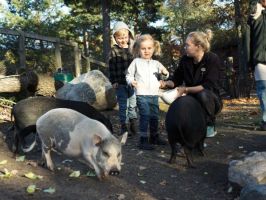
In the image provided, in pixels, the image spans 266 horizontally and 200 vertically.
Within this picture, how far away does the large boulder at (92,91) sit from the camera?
10156 mm

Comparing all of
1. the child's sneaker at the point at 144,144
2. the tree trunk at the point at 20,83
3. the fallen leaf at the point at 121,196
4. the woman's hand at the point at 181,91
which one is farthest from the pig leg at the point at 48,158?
the tree trunk at the point at 20,83

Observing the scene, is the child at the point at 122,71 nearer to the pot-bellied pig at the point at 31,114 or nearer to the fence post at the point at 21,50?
the pot-bellied pig at the point at 31,114

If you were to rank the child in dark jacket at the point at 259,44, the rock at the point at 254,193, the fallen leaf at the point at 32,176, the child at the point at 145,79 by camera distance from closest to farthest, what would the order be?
the rock at the point at 254,193
the fallen leaf at the point at 32,176
the child at the point at 145,79
the child in dark jacket at the point at 259,44

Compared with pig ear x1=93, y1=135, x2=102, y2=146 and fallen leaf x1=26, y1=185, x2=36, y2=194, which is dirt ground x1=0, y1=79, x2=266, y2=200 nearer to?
fallen leaf x1=26, y1=185, x2=36, y2=194

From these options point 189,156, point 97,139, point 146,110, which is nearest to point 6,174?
point 97,139

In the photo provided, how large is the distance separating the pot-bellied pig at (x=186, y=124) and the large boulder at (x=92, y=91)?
16.1 feet

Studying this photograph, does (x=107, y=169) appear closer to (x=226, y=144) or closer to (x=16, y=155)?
(x=16, y=155)

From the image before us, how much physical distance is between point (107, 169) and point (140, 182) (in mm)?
544

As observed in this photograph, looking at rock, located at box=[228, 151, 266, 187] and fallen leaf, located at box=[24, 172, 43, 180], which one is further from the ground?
rock, located at box=[228, 151, 266, 187]

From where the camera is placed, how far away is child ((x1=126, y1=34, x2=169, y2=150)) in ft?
20.6

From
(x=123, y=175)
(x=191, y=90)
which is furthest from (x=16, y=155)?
(x=191, y=90)

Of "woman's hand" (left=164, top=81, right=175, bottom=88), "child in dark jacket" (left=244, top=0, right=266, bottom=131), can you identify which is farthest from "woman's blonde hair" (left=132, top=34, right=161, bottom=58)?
"child in dark jacket" (left=244, top=0, right=266, bottom=131)

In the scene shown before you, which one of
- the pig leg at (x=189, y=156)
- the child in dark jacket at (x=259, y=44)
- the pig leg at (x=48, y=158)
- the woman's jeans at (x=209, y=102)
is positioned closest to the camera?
the pig leg at (x=48, y=158)

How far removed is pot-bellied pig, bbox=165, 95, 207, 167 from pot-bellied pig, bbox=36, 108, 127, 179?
0.69m
